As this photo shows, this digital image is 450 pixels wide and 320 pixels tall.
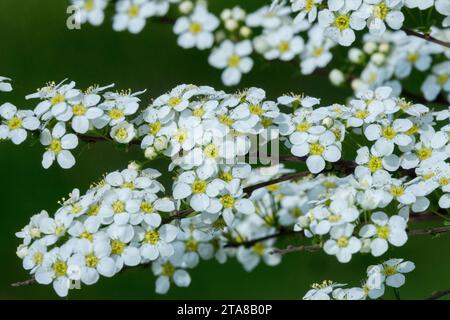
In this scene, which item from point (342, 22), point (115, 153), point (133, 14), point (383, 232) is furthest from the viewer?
point (115, 153)

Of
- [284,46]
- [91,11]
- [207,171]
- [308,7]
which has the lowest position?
[207,171]

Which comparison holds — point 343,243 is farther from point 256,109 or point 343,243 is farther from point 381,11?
point 381,11

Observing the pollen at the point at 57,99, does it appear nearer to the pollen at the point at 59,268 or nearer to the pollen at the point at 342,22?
the pollen at the point at 59,268

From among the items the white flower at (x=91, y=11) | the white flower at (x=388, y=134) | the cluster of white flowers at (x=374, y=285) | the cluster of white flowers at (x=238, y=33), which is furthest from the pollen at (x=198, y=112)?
the white flower at (x=91, y=11)

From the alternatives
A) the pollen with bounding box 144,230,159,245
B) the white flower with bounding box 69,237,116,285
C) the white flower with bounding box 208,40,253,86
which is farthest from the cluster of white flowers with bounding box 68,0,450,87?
the white flower with bounding box 69,237,116,285

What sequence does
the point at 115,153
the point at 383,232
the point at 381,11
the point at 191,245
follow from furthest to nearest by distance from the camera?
the point at 115,153
the point at 191,245
the point at 381,11
the point at 383,232

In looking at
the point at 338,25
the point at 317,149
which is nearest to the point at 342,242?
the point at 317,149

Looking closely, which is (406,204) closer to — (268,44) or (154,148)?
(154,148)

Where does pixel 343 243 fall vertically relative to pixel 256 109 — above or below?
below
